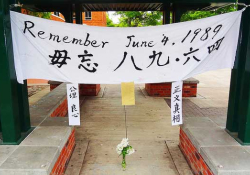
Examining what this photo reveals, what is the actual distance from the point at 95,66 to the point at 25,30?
42.3 inches

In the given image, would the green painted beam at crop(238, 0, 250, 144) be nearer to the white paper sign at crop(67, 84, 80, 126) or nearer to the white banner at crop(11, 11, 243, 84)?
the white banner at crop(11, 11, 243, 84)

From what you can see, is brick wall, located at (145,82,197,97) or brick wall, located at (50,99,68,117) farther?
brick wall, located at (145,82,197,97)

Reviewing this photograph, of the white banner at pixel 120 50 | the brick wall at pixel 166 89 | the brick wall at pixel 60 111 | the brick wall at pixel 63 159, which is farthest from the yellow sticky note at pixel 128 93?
the brick wall at pixel 166 89

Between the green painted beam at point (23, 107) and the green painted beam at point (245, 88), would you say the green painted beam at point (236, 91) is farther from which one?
the green painted beam at point (23, 107)

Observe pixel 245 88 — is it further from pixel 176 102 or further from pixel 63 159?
pixel 63 159

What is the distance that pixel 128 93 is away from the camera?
323cm

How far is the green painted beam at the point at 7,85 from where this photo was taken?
9.50 ft

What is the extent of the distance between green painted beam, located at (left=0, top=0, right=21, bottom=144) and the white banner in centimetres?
14

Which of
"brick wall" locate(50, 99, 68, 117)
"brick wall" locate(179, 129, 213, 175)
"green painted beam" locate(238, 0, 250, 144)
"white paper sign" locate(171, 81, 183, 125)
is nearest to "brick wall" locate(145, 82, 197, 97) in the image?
"brick wall" locate(50, 99, 68, 117)

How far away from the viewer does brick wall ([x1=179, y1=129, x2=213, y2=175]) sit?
2974mm

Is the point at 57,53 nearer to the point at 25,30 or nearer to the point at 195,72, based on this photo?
the point at 25,30

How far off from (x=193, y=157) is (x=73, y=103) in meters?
2.02

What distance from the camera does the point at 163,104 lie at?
23.4ft

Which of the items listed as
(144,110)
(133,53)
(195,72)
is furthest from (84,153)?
(144,110)
